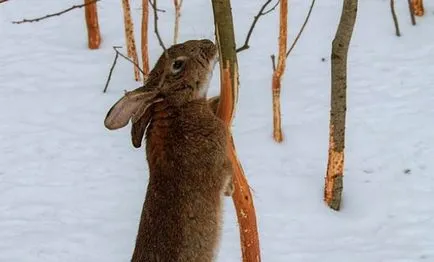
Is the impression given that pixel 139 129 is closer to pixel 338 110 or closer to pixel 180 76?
pixel 180 76

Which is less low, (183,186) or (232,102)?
(232,102)

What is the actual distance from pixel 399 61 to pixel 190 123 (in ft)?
16.6

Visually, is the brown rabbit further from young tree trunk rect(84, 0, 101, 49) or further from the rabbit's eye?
young tree trunk rect(84, 0, 101, 49)

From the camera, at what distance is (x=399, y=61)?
7.91 meters

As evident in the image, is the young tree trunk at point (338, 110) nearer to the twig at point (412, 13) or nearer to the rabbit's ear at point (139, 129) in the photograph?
the rabbit's ear at point (139, 129)

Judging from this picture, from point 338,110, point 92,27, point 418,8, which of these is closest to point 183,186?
point 338,110

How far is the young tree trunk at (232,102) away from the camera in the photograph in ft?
10.1

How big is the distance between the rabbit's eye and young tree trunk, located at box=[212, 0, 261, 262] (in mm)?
228

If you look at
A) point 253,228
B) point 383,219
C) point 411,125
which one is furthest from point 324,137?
point 253,228

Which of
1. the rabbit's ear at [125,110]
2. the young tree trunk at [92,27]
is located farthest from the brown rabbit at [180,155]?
the young tree trunk at [92,27]

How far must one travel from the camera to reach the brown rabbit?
9.75ft

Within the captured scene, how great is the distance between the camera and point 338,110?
19.4 feet

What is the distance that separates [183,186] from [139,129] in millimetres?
323

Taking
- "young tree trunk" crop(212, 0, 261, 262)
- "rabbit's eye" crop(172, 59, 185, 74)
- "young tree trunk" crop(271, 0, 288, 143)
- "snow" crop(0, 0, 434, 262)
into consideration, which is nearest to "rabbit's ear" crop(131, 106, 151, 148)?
"rabbit's eye" crop(172, 59, 185, 74)
